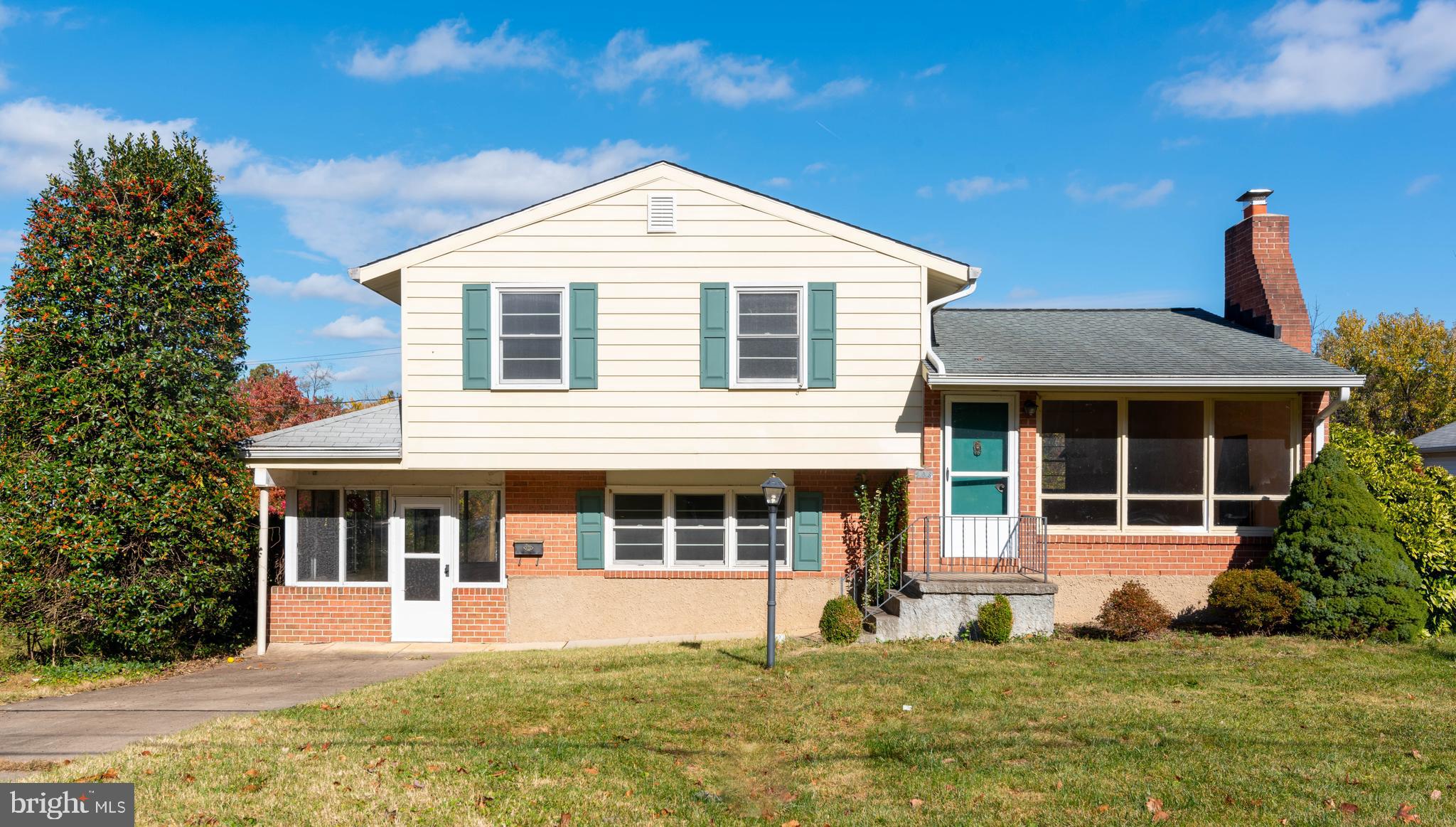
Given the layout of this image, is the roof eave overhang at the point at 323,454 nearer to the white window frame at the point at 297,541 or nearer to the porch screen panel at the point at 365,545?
the white window frame at the point at 297,541

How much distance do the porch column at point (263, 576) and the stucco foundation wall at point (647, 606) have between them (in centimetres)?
338

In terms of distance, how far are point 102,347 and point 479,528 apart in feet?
17.0

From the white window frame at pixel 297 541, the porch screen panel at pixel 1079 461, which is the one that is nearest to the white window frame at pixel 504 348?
the white window frame at pixel 297 541

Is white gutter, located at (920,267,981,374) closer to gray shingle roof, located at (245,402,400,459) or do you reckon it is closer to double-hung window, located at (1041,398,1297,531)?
double-hung window, located at (1041,398,1297,531)

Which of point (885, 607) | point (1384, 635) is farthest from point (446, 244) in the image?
point (1384, 635)

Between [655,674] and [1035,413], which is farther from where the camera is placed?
[1035,413]

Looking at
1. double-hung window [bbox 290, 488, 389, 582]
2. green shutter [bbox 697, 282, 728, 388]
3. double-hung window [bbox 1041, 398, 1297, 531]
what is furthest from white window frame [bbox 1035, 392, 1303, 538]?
double-hung window [bbox 290, 488, 389, 582]

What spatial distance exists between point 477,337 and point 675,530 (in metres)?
3.92

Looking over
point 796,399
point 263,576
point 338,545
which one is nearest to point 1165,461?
point 796,399

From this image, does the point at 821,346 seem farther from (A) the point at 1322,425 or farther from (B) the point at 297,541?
(B) the point at 297,541

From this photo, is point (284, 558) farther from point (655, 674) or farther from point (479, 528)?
point (655, 674)

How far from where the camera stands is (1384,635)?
1004 cm

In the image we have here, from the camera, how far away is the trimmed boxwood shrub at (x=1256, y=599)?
10.4m

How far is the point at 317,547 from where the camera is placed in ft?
42.3
